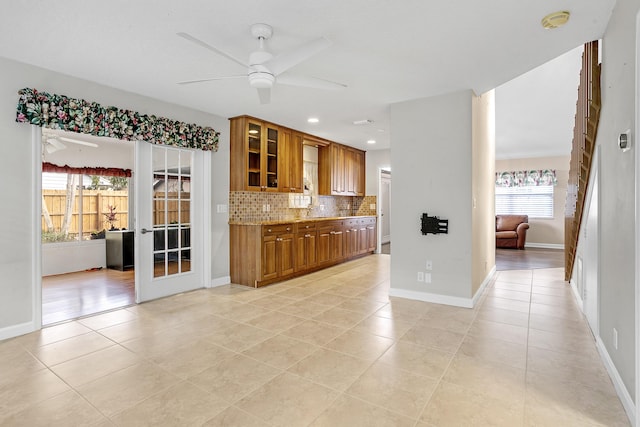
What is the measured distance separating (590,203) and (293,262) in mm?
3741

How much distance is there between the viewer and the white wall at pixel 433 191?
3752mm

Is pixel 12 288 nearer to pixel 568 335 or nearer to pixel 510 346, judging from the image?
pixel 510 346

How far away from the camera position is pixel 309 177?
6.66 m

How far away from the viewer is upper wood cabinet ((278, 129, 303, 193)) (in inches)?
212

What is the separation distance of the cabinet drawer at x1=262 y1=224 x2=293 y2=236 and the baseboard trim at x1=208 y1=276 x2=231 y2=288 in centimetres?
93

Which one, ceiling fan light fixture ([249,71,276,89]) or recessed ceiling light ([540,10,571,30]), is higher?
recessed ceiling light ([540,10,571,30])

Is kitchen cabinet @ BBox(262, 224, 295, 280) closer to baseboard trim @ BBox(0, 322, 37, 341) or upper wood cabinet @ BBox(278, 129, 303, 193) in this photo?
upper wood cabinet @ BBox(278, 129, 303, 193)

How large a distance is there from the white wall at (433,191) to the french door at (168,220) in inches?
106

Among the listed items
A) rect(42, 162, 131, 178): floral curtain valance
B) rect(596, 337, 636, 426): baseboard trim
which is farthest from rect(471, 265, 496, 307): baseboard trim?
rect(42, 162, 131, 178): floral curtain valance

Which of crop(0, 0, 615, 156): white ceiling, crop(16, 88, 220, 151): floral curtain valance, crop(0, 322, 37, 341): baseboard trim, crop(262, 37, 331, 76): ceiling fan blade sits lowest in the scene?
crop(0, 322, 37, 341): baseboard trim

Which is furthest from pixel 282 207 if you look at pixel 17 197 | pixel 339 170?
pixel 17 197

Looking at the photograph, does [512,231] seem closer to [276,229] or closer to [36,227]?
[276,229]

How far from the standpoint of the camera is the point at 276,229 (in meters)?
4.82

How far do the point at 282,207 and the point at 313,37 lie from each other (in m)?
3.70
